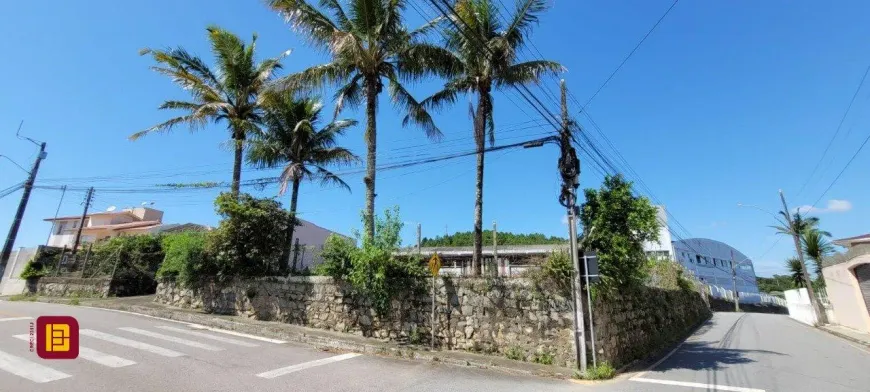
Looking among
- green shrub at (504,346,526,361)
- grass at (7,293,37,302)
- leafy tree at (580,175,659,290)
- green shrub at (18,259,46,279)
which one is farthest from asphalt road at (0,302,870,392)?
green shrub at (18,259,46,279)

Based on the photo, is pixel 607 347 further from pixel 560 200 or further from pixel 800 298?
pixel 800 298

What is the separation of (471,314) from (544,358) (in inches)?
79.2

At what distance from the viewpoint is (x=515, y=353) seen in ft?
30.3

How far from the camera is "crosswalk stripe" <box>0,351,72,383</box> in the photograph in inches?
245

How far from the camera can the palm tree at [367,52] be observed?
12.8m

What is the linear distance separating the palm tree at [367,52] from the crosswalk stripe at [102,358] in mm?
6568

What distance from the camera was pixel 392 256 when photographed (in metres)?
10.9

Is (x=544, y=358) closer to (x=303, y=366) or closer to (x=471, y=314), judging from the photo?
(x=471, y=314)

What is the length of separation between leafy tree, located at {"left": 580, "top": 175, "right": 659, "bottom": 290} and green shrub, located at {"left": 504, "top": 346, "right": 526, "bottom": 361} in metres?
2.52

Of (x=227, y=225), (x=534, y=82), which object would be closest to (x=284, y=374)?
(x=227, y=225)

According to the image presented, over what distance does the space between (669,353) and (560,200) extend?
682 cm

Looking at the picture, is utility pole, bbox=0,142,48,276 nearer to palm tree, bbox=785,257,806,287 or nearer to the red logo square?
the red logo square

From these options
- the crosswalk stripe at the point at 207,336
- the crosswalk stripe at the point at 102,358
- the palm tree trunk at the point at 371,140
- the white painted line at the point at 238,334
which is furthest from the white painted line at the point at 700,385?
the crosswalk stripe at the point at 102,358

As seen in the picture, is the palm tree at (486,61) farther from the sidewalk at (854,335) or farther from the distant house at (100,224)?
the distant house at (100,224)
